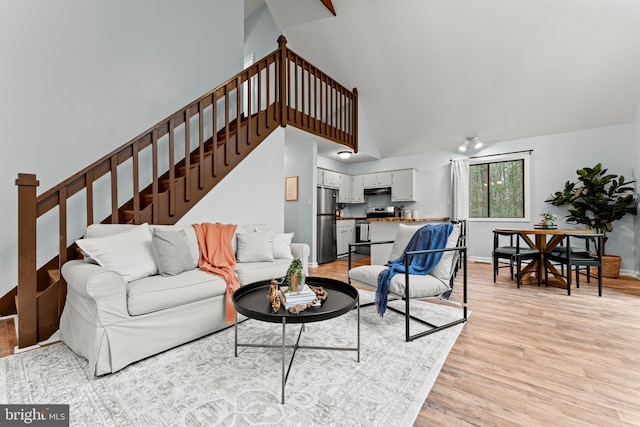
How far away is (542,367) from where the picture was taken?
→ 1882 millimetres

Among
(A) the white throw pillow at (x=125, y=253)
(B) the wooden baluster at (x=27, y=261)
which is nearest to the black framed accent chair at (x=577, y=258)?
(A) the white throw pillow at (x=125, y=253)

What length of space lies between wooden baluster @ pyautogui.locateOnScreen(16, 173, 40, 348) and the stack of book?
75.7 inches

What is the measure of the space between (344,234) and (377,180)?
5.09ft

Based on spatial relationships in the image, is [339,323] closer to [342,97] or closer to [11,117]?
[11,117]

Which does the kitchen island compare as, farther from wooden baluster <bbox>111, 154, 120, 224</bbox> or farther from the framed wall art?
wooden baluster <bbox>111, 154, 120, 224</bbox>

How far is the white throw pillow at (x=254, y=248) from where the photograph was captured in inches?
120

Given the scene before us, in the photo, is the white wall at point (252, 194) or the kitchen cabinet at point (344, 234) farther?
the kitchen cabinet at point (344, 234)

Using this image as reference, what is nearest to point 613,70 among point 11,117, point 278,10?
point 278,10

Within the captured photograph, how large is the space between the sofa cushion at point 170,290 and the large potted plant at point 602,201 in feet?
17.8

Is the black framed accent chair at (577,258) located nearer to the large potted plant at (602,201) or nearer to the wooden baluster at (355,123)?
the large potted plant at (602,201)

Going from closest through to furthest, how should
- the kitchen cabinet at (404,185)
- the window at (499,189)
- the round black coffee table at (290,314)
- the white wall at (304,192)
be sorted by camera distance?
the round black coffee table at (290,314), the white wall at (304,192), the window at (499,189), the kitchen cabinet at (404,185)

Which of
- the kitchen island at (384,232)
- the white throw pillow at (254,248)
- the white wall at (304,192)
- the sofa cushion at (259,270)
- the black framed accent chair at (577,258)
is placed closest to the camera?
the sofa cushion at (259,270)

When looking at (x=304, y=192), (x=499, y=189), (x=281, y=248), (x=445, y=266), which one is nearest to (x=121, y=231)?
(x=281, y=248)

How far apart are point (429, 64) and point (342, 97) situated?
1560mm
